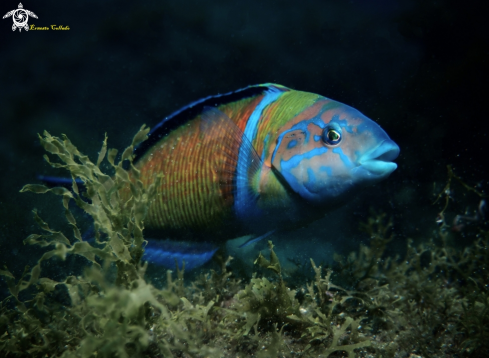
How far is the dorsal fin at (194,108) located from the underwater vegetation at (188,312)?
25.2 inches

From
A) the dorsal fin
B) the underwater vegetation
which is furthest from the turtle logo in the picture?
the underwater vegetation

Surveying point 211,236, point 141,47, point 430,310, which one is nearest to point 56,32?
point 141,47

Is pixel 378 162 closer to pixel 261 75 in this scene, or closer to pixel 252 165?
pixel 252 165

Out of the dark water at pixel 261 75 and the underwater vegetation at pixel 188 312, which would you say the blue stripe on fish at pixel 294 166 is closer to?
the underwater vegetation at pixel 188 312

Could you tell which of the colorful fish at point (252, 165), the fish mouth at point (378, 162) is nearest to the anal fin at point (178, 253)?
the colorful fish at point (252, 165)

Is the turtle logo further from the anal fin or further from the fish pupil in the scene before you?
the fish pupil

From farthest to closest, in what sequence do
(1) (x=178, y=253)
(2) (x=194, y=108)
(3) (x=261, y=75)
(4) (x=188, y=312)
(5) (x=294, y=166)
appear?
(3) (x=261, y=75), (1) (x=178, y=253), (2) (x=194, y=108), (5) (x=294, y=166), (4) (x=188, y=312)

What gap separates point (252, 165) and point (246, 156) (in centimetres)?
9

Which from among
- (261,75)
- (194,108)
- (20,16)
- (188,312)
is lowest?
(188,312)

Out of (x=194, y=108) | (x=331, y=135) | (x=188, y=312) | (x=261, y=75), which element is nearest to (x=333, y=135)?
(x=331, y=135)

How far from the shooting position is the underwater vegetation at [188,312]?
150cm

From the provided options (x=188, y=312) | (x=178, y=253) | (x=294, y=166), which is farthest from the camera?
(x=178, y=253)

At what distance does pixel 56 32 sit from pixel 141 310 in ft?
36.5

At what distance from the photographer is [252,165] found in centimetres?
221
